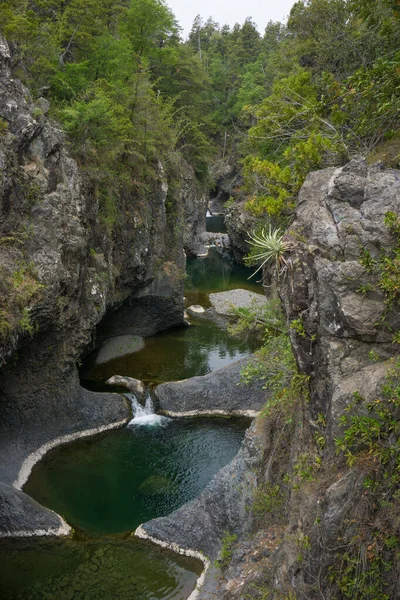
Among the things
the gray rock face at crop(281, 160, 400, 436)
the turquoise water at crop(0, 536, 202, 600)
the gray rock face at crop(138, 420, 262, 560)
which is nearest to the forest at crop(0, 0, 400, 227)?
the gray rock face at crop(281, 160, 400, 436)

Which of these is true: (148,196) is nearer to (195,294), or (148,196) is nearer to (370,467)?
(195,294)

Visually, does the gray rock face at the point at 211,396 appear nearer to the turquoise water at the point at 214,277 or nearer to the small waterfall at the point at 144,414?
the small waterfall at the point at 144,414

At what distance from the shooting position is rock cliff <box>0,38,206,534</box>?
14.9 m

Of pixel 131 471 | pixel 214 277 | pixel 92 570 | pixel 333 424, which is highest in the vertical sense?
pixel 214 277

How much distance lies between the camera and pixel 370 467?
21.5ft

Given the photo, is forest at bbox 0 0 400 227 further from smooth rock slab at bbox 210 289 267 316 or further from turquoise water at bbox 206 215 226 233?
turquoise water at bbox 206 215 226 233

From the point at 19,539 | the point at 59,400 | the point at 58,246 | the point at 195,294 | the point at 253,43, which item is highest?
the point at 253,43

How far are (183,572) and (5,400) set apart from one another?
902 cm

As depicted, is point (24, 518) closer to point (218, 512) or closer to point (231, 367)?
point (218, 512)

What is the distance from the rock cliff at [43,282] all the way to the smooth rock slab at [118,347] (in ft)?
9.26

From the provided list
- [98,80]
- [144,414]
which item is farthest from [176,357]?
[98,80]

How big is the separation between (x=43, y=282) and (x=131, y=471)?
7385 mm

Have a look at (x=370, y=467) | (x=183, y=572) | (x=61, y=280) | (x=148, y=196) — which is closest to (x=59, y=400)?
(x=61, y=280)

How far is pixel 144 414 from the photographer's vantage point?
2016cm
